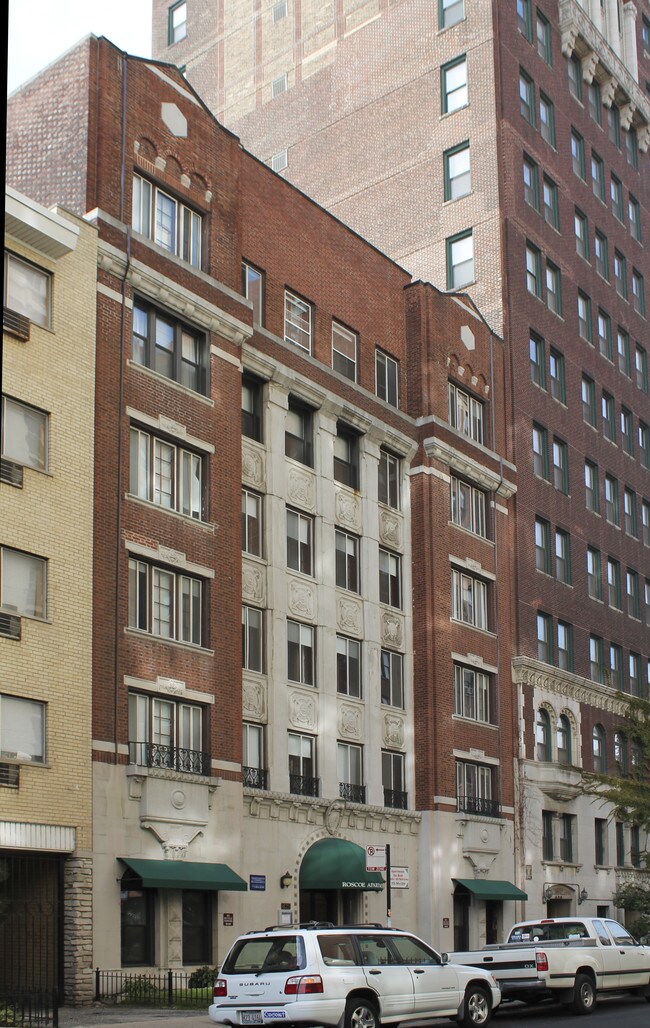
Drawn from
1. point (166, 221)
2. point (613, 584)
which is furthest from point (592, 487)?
point (166, 221)

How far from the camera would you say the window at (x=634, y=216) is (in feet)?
215

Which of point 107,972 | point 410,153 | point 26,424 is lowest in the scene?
point 107,972

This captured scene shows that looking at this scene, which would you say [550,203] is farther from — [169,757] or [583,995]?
[583,995]

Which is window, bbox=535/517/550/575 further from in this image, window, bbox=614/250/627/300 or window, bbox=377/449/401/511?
window, bbox=614/250/627/300

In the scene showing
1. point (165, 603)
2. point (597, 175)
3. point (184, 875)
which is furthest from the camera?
point (597, 175)

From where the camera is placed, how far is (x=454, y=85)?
54.7 metres

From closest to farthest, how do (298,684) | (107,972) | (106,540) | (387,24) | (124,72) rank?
(107,972) → (106,540) → (124,72) → (298,684) → (387,24)

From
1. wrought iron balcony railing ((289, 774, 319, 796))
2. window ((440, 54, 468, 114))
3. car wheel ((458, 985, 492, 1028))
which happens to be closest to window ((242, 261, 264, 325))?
wrought iron balcony railing ((289, 774, 319, 796))

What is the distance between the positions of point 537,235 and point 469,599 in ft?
56.9

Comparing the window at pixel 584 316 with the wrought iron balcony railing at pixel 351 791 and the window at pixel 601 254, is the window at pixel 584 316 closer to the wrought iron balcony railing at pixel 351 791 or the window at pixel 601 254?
the window at pixel 601 254

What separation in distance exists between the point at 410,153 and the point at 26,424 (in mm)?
31828

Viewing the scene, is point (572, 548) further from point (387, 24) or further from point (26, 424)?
point (26, 424)

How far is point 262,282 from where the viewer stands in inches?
1507

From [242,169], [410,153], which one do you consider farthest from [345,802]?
[410,153]
